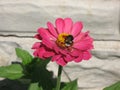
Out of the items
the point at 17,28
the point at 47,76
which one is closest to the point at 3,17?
the point at 17,28

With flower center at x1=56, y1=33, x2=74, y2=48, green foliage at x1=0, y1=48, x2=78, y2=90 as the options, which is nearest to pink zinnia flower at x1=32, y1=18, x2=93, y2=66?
flower center at x1=56, y1=33, x2=74, y2=48

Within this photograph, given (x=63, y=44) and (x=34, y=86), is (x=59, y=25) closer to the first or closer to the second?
(x=63, y=44)

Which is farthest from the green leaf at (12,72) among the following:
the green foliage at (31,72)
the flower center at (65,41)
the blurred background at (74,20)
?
the flower center at (65,41)

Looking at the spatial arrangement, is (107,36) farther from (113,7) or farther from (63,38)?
(63,38)

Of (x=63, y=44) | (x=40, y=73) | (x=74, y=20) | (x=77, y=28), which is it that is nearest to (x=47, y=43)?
(x=63, y=44)

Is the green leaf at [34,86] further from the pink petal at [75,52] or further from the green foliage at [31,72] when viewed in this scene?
the pink petal at [75,52]

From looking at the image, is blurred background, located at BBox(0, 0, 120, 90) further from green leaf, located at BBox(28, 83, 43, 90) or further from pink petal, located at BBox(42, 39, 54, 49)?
pink petal, located at BBox(42, 39, 54, 49)
